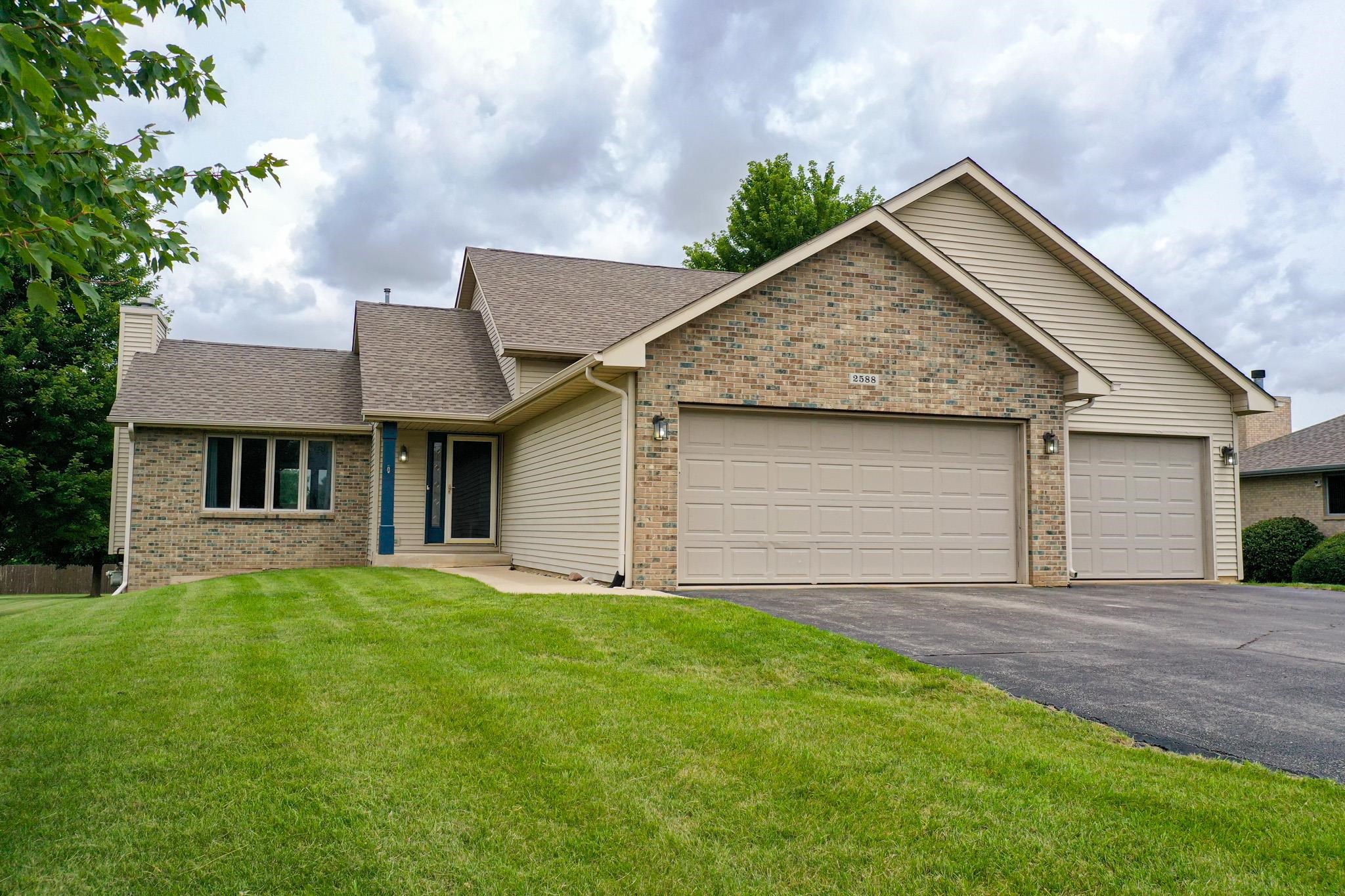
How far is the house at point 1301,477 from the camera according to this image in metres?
23.0

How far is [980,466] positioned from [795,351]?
3.27 m

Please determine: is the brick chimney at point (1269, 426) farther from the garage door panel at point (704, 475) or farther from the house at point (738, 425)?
the garage door panel at point (704, 475)

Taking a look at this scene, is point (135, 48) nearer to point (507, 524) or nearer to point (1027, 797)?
point (1027, 797)

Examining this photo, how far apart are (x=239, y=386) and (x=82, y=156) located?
15.6 m

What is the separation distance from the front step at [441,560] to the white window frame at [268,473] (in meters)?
2.31

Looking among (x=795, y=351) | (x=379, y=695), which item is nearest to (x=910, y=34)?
(x=795, y=351)

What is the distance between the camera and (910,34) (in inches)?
604

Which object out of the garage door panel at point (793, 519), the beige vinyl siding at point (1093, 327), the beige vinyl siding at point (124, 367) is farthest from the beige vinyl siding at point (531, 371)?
the beige vinyl siding at point (124, 367)

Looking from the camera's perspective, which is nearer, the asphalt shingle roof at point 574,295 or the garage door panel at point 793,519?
the garage door panel at point 793,519

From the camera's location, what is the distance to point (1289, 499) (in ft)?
79.4

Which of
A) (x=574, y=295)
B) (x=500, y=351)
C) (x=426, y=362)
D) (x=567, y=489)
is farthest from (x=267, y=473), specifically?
(x=567, y=489)

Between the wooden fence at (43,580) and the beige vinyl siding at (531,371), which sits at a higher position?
the beige vinyl siding at (531,371)

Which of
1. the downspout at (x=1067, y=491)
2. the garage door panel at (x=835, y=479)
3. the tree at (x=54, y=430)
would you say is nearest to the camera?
the garage door panel at (x=835, y=479)

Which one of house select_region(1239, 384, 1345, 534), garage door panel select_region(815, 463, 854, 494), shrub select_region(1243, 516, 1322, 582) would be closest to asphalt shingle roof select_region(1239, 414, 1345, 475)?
house select_region(1239, 384, 1345, 534)
